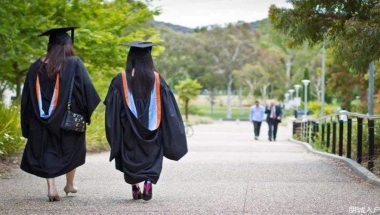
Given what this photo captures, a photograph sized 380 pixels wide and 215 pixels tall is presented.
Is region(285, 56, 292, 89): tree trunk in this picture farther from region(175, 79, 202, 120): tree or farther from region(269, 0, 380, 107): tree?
region(269, 0, 380, 107): tree

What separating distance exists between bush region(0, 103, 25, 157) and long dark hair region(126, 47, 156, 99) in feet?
15.2

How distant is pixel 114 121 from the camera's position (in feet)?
23.8

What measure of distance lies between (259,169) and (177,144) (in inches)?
144

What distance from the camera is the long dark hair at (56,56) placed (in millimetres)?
7234

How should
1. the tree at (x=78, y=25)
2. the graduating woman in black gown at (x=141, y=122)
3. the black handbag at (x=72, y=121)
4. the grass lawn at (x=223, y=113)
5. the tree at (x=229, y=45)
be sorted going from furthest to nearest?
the grass lawn at (x=223, y=113), the tree at (x=229, y=45), the tree at (x=78, y=25), the graduating woman in black gown at (x=141, y=122), the black handbag at (x=72, y=121)

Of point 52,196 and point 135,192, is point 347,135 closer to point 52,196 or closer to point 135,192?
point 135,192

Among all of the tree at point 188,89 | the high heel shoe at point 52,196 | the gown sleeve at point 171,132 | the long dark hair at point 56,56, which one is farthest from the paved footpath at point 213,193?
the tree at point 188,89

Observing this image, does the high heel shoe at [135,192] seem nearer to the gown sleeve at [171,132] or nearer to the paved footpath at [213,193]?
the paved footpath at [213,193]

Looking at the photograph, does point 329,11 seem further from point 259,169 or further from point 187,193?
point 187,193

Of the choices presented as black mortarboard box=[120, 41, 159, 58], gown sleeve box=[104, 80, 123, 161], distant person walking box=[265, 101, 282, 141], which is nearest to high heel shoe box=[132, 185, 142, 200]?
gown sleeve box=[104, 80, 123, 161]

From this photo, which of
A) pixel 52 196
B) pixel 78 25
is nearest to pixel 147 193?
pixel 52 196

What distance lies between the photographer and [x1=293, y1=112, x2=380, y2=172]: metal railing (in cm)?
1015

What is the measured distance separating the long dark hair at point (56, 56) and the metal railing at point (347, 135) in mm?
4255

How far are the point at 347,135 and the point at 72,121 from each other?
633 cm
